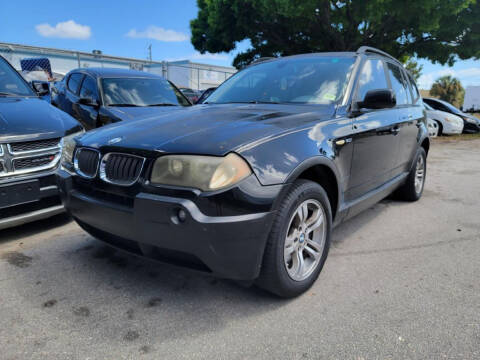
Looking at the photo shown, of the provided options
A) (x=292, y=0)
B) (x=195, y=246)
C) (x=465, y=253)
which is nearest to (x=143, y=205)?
(x=195, y=246)

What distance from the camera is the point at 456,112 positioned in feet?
46.8

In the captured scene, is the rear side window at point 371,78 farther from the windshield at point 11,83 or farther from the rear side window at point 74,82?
the rear side window at point 74,82

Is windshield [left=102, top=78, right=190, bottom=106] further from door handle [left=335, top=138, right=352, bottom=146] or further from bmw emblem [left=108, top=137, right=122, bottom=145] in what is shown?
door handle [left=335, top=138, right=352, bottom=146]

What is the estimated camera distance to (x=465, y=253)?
317cm

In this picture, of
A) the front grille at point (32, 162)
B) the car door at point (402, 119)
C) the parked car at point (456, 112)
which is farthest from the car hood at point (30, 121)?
the parked car at point (456, 112)

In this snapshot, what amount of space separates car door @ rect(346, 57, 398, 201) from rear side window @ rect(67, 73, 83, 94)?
202 inches

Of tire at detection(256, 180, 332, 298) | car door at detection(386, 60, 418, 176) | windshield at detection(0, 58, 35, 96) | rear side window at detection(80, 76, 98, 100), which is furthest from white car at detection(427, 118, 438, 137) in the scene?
windshield at detection(0, 58, 35, 96)

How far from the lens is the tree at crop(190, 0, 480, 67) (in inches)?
564

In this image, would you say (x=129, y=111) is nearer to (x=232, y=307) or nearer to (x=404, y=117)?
(x=404, y=117)

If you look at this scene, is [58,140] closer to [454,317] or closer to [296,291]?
[296,291]

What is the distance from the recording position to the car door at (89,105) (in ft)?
18.4

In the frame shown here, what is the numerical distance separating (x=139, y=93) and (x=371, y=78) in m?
4.08

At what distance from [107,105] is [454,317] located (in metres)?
5.20

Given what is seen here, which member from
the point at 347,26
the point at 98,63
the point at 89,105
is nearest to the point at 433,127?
the point at 347,26
